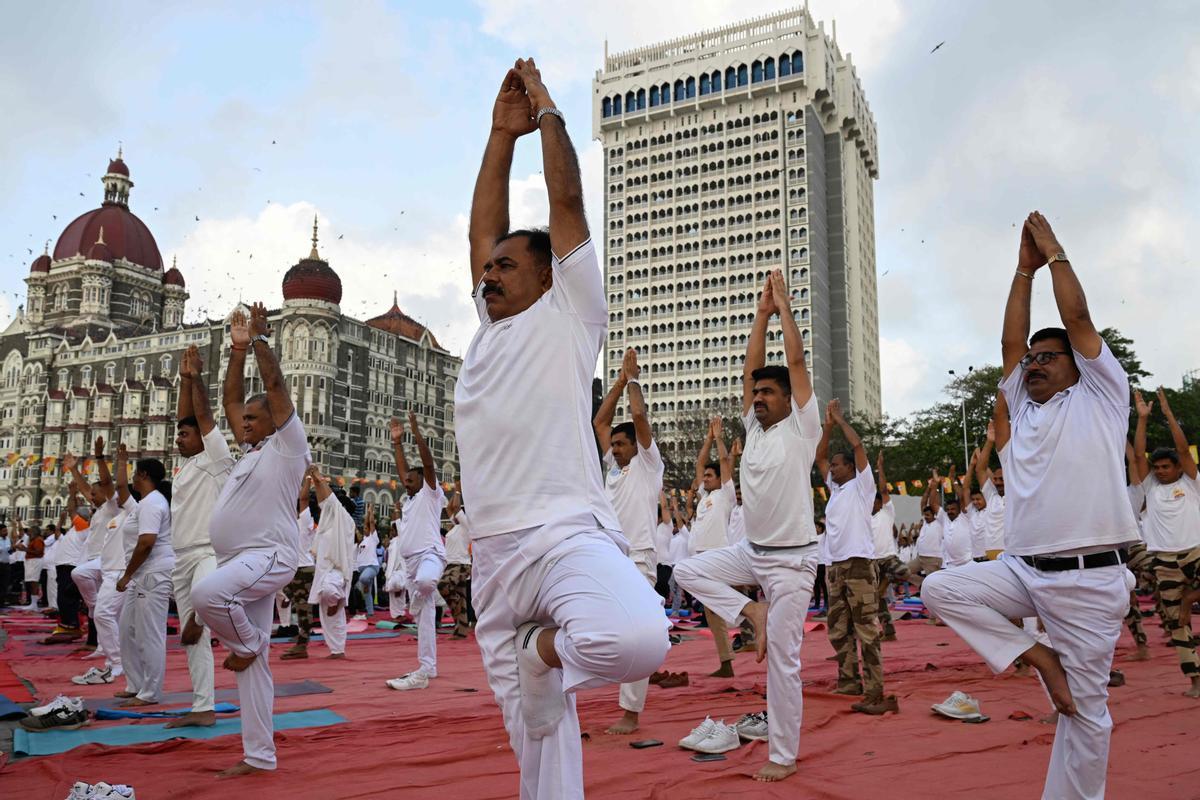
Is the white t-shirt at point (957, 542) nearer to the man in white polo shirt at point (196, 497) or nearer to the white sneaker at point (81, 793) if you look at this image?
the man in white polo shirt at point (196, 497)

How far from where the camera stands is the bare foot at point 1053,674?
4109 mm

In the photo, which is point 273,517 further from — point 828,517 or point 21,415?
point 21,415

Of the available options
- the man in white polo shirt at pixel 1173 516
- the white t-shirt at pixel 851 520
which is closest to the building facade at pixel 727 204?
the man in white polo shirt at pixel 1173 516

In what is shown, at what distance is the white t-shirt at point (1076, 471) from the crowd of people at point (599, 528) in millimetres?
12

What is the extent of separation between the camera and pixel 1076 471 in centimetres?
439

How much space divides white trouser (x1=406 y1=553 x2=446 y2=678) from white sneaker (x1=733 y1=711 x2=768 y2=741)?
4.13 meters

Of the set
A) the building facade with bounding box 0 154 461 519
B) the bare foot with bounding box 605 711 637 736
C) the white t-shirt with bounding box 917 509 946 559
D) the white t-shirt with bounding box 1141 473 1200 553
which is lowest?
the bare foot with bounding box 605 711 637 736

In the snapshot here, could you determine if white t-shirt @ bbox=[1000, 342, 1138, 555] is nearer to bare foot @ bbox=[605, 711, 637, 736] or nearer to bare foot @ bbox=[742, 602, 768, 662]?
bare foot @ bbox=[742, 602, 768, 662]

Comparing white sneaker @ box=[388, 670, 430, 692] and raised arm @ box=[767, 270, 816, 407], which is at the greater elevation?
raised arm @ box=[767, 270, 816, 407]

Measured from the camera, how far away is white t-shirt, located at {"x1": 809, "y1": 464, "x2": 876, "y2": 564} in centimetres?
841

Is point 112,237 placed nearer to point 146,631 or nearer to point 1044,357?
point 146,631

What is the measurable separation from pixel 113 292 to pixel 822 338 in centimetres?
6576

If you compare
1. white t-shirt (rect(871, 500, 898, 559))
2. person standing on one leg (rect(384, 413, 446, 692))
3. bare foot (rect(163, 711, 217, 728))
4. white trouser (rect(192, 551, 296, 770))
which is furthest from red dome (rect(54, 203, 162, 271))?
white trouser (rect(192, 551, 296, 770))

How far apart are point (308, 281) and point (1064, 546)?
65.9m
